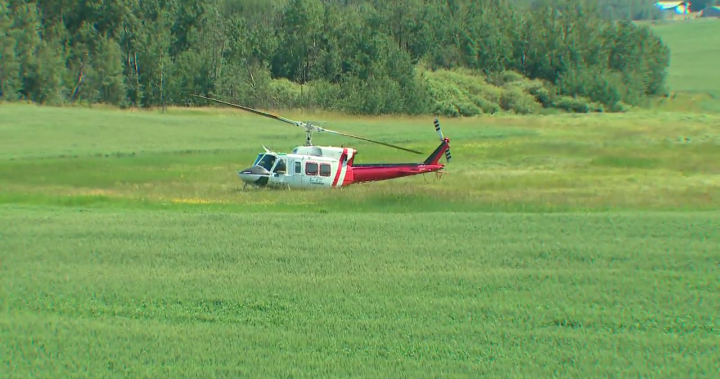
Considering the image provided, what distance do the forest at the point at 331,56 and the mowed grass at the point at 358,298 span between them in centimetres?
5495

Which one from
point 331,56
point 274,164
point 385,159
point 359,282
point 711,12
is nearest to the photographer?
point 359,282

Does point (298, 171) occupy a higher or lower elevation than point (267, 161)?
lower

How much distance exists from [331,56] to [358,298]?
6981cm

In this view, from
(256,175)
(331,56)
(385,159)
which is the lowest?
(385,159)

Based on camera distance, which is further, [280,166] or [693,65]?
[693,65]

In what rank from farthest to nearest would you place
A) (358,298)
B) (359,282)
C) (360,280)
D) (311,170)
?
1. (311,170)
2. (360,280)
3. (359,282)
4. (358,298)

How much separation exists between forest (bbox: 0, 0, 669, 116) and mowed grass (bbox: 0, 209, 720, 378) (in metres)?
55.0

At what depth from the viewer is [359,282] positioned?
1198cm

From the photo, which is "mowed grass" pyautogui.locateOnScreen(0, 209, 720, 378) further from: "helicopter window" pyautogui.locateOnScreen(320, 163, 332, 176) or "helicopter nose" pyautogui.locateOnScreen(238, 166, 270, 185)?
"helicopter window" pyautogui.locateOnScreen(320, 163, 332, 176)

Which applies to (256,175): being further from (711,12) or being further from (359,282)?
(711,12)

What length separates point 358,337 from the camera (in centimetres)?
943

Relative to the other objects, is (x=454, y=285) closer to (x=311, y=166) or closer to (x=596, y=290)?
(x=596, y=290)

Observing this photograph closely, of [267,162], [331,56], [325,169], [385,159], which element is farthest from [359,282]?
[331,56]

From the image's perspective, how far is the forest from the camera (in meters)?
69.4
